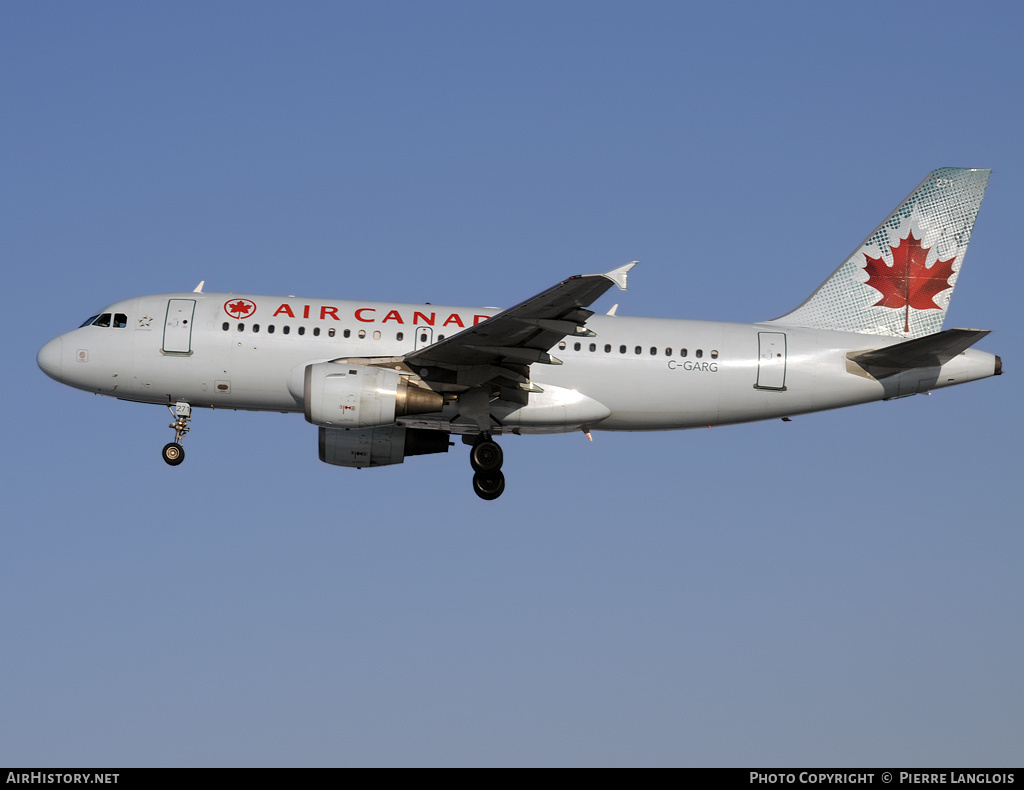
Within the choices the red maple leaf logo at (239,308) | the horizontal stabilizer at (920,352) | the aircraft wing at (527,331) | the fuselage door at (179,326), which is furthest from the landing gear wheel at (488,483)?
the horizontal stabilizer at (920,352)

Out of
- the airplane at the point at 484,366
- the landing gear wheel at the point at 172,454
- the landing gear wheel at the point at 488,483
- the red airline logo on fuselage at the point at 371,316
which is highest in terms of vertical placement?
the red airline logo on fuselage at the point at 371,316


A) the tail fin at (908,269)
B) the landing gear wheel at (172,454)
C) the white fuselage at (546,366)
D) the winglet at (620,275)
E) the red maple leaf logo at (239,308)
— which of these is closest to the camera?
the winglet at (620,275)

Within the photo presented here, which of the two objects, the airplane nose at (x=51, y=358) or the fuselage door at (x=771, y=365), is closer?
the fuselage door at (x=771, y=365)

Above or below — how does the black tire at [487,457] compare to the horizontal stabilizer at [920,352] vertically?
below

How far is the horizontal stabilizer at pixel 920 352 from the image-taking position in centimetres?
3244

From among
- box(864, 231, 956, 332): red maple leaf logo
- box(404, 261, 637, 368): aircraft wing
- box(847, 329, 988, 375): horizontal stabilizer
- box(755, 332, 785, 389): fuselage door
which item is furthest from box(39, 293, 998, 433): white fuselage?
box(864, 231, 956, 332): red maple leaf logo

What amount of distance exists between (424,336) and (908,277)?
44.4 feet

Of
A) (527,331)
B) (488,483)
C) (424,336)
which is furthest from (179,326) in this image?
(527,331)

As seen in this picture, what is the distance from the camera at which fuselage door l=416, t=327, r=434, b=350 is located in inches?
1361

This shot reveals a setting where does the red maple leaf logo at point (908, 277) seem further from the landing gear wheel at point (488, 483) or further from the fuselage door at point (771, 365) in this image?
the landing gear wheel at point (488, 483)

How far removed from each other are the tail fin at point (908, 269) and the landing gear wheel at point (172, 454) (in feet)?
53.9

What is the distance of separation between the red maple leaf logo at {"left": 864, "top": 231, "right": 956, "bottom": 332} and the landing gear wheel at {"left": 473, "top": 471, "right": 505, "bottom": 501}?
11355 millimetres
